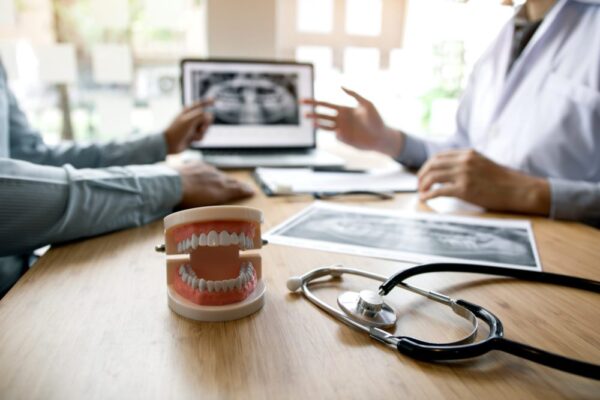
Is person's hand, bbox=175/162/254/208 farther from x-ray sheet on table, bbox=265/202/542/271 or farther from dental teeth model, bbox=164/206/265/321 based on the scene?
dental teeth model, bbox=164/206/265/321

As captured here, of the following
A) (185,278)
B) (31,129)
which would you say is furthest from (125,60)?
(185,278)

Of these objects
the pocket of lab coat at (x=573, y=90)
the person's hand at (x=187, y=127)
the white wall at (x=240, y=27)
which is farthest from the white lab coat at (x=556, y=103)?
the white wall at (x=240, y=27)

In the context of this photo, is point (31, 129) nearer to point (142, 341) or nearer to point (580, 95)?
point (142, 341)

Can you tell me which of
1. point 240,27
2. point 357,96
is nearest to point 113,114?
point 240,27

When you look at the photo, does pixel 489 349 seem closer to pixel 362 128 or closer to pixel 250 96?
pixel 362 128

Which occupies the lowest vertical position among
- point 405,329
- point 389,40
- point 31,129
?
point 405,329

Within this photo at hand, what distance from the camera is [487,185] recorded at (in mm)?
795

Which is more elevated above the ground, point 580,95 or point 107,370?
point 580,95

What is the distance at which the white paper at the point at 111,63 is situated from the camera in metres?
1.49

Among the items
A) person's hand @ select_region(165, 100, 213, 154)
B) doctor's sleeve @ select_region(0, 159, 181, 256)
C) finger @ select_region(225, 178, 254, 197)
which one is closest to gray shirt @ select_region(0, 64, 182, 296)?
doctor's sleeve @ select_region(0, 159, 181, 256)

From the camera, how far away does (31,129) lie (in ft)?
3.17

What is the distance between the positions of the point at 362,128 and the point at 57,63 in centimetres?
106

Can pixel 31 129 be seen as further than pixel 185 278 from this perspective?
Yes

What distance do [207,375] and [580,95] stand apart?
0.94 metres
